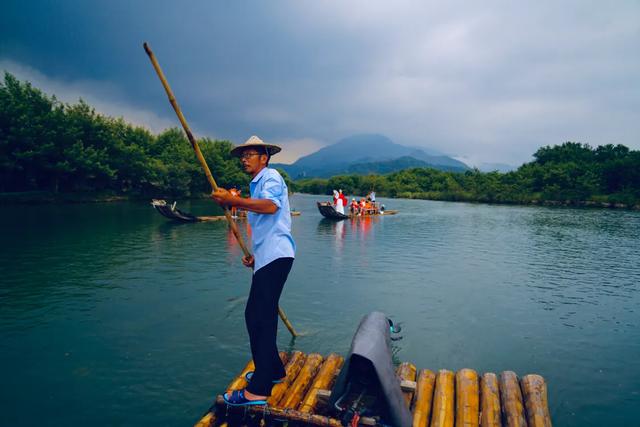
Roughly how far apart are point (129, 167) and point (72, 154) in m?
11.1

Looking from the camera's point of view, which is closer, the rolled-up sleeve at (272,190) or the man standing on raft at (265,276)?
the rolled-up sleeve at (272,190)

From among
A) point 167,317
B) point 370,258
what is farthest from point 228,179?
point 167,317

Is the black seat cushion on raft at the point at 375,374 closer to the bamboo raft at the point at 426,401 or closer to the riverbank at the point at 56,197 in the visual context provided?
the bamboo raft at the point at 426,401

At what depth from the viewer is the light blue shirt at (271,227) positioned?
3959 mm

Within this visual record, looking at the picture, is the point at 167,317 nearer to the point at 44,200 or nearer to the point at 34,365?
the point at 34,365

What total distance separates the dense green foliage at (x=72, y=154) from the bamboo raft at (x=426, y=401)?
146 feet

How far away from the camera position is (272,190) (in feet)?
12.8

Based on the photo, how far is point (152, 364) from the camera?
6027 mm

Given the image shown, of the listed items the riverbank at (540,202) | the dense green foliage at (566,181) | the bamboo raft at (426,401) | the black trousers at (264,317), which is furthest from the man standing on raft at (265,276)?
the dense green foliage at (566,181)

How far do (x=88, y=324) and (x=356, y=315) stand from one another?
19.5 ft

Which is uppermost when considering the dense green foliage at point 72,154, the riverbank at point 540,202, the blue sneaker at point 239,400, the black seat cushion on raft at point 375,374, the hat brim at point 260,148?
the dense green foliage at point 72,154

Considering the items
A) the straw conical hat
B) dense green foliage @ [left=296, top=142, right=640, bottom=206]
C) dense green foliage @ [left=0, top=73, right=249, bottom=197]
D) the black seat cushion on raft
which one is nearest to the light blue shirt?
the straw conical hat

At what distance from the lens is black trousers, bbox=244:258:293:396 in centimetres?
402

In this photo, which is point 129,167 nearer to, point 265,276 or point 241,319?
point 241,319
